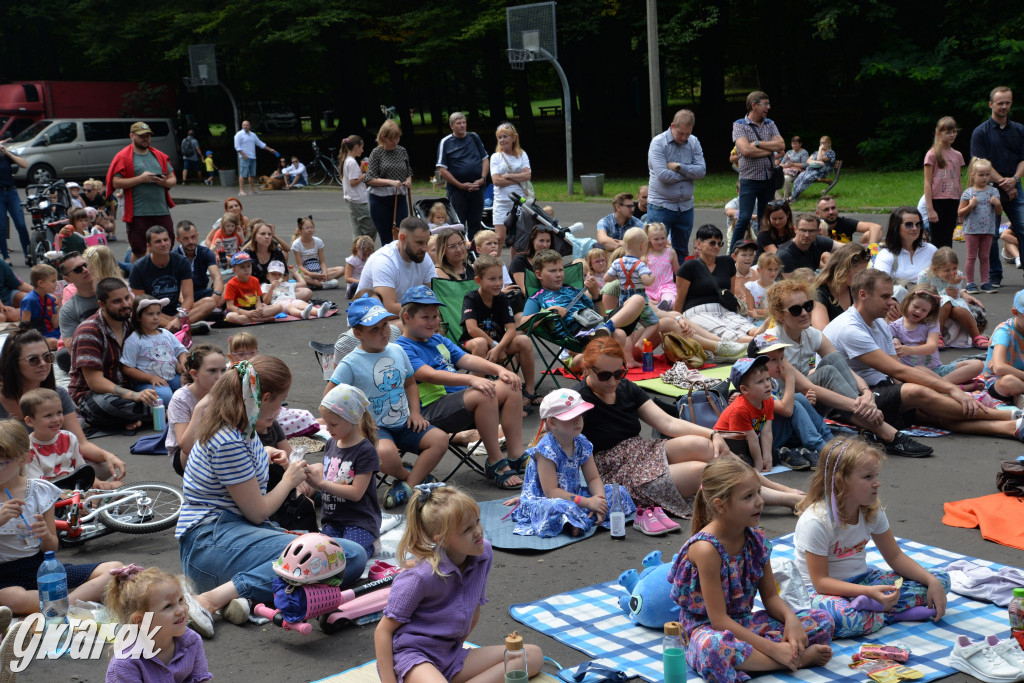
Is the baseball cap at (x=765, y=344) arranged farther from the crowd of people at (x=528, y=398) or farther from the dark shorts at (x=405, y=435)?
the dark shorts at (x=405, y=435)

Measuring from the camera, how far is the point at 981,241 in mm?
11195

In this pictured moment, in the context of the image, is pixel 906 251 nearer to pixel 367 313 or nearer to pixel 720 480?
pixel 367 313

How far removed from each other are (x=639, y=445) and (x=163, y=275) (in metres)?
5.99

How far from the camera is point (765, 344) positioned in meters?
6.57

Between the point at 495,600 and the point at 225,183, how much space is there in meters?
29.8

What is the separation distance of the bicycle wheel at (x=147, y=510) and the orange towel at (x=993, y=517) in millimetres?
4265

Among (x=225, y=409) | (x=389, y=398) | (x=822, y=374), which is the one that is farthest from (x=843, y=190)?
(x=225, y=409)

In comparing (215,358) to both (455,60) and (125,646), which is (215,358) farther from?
(455,60)

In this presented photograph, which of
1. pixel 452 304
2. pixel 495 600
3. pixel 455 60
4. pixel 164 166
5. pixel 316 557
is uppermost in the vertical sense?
pixel 455 60

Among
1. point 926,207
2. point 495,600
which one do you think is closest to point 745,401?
point 495,600

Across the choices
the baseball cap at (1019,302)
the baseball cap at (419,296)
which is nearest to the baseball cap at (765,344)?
the baseball cap at (1019,302)

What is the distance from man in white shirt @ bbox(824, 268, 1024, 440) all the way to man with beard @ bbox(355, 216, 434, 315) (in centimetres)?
327

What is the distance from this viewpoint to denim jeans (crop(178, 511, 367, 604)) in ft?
15.0

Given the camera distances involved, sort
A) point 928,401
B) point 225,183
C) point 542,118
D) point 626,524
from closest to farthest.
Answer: point 626,524 < point 928,401 < point 225,183 < point 542,118
